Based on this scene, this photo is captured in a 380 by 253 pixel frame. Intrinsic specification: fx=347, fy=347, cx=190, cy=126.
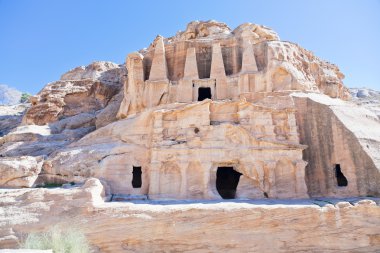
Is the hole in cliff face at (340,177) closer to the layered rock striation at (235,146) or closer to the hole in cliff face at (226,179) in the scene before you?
the layered rock striation at (235,146)

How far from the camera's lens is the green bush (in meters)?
12.4

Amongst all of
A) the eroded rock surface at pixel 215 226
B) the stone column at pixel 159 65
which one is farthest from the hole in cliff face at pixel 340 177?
the stone column at pixel 159 65

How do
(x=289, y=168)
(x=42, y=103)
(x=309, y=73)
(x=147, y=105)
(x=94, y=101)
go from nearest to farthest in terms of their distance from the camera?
(x=289, y=168), (x=147, y=105), (x=309, y=73), (x=42, y=103), (x=94, y=101)

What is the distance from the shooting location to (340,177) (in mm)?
22656

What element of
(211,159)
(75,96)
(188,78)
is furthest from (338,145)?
(75,96)

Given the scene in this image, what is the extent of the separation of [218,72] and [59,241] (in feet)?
67.3

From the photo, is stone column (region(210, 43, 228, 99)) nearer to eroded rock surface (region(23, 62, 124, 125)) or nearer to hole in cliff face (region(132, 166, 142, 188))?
hole in cliff face (region(132, 166, 142, 188))

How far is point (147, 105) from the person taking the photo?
97.5ft

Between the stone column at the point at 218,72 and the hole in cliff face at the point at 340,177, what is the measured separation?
10644mm

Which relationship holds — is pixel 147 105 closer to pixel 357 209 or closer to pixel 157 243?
pixel 157 243

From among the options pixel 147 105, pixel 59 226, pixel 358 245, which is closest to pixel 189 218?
pixel 59 226

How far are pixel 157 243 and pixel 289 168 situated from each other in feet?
32.7

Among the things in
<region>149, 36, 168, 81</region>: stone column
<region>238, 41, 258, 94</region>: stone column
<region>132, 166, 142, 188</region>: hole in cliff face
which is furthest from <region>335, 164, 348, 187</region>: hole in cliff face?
<region>149, 36, 168, 81</region>: stone column

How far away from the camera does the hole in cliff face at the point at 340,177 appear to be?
2203cm
